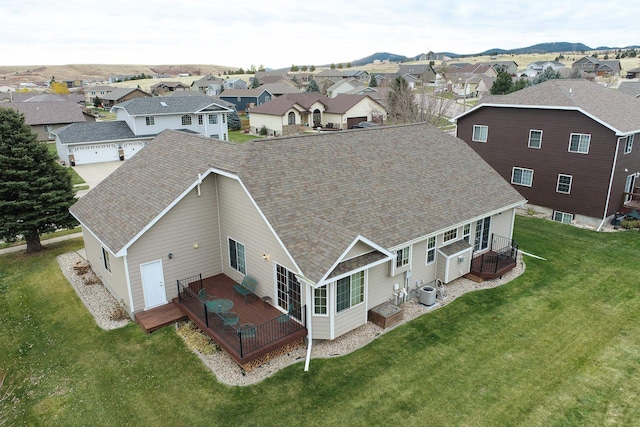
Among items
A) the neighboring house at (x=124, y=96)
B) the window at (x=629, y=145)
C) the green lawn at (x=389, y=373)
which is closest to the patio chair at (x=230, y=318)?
the green lawn at (x=389, y=373)

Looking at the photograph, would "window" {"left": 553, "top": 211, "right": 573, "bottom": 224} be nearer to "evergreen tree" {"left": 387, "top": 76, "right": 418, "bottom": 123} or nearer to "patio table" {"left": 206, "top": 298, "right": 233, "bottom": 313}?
"evergreen tree" {"left": 387, "top": 76, "right": 418, "bottom": 123}

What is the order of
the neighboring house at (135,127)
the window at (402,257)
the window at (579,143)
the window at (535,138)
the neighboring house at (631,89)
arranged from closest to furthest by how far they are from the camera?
the window at (402,257)
the window at (579,143)
the window at (535,138)
the neighboring house at (135,127)
the neighboring house at (631,89)

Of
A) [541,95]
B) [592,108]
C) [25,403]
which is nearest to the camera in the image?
[25,403]

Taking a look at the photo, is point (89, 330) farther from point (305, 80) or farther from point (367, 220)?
point (305, 80)

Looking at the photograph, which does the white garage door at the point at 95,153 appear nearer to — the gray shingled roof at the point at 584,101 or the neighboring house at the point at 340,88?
the gray shingled roof at the point at 584,101

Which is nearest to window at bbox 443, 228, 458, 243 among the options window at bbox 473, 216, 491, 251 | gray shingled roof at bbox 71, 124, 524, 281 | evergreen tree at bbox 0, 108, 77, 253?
gray shingled roof at bbox 71, 124, 524, 281

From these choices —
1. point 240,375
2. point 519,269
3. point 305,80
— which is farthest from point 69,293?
point 305,80
